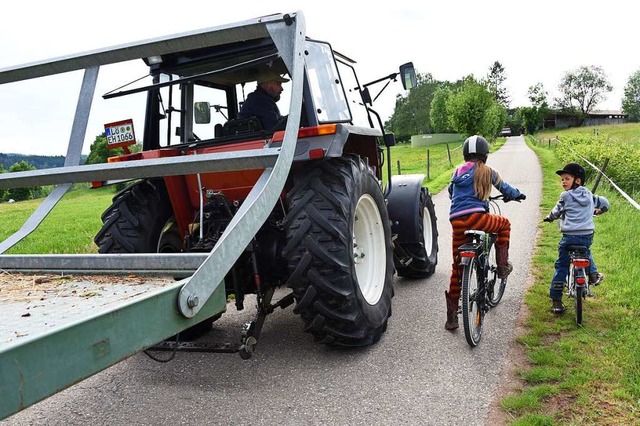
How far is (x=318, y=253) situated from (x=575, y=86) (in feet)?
412

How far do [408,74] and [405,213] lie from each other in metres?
1.45

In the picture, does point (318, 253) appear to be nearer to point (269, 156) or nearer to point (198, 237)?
point (269, 156)

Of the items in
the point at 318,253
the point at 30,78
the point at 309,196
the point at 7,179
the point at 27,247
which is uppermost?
the point at 30,78

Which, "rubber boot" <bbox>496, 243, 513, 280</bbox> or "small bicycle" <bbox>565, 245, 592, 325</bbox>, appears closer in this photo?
"small bicycle" <bbox>565, 245, 592, 325</bbox>

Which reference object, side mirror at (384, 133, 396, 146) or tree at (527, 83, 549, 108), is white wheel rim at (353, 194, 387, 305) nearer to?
side mirror at (384, 133, 396, 146)

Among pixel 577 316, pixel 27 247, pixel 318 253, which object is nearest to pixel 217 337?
pixel 318 253

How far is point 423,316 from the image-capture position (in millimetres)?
4867

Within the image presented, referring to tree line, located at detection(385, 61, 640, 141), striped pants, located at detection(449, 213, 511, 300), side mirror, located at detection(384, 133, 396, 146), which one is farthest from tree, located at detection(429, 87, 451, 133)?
striped pants, located at detection(449, 213, 511, 300)

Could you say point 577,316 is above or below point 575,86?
below

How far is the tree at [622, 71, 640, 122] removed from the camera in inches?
4378

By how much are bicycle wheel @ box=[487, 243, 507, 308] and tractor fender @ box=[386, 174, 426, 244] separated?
81 centimetres

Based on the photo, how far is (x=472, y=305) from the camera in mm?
4176

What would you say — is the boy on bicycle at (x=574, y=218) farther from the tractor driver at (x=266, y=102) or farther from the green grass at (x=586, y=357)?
the tractor driver at (x=266, y=102)

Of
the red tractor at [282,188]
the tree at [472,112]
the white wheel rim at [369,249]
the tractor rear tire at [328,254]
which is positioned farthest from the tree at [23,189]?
the tree at [472,112]
